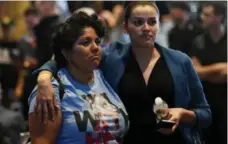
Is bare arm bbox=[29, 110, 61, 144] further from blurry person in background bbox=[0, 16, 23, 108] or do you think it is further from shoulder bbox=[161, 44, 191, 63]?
blurry person in background bbox=[0, 16, 23, 108]

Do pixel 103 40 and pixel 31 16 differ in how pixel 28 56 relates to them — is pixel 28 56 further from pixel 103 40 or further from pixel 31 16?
pixel 103 40

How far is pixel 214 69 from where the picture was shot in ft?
13.8

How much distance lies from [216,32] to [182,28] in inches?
25.8

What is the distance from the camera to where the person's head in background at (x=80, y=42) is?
2.53 m

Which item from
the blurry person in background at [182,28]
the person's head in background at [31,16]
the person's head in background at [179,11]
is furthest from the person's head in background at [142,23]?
the person's head in background at [31,16]

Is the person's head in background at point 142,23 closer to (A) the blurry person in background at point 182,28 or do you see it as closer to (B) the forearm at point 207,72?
(B) the forearm at point 207,72

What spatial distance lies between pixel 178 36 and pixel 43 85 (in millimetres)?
2804

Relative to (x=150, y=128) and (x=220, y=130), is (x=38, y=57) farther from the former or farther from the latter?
(x=150, y=128)

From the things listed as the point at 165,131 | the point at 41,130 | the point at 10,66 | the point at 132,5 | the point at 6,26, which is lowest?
the point at 10,66

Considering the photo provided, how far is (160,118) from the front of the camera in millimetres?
2516

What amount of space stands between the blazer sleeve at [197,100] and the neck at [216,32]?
1.87 metres

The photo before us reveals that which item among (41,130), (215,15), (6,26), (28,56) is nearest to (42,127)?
(41,130)

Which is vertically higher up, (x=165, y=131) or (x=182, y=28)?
(x=182, y=28)

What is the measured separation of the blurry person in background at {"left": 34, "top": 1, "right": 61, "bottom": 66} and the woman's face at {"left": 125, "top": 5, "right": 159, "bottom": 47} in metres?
2.09
